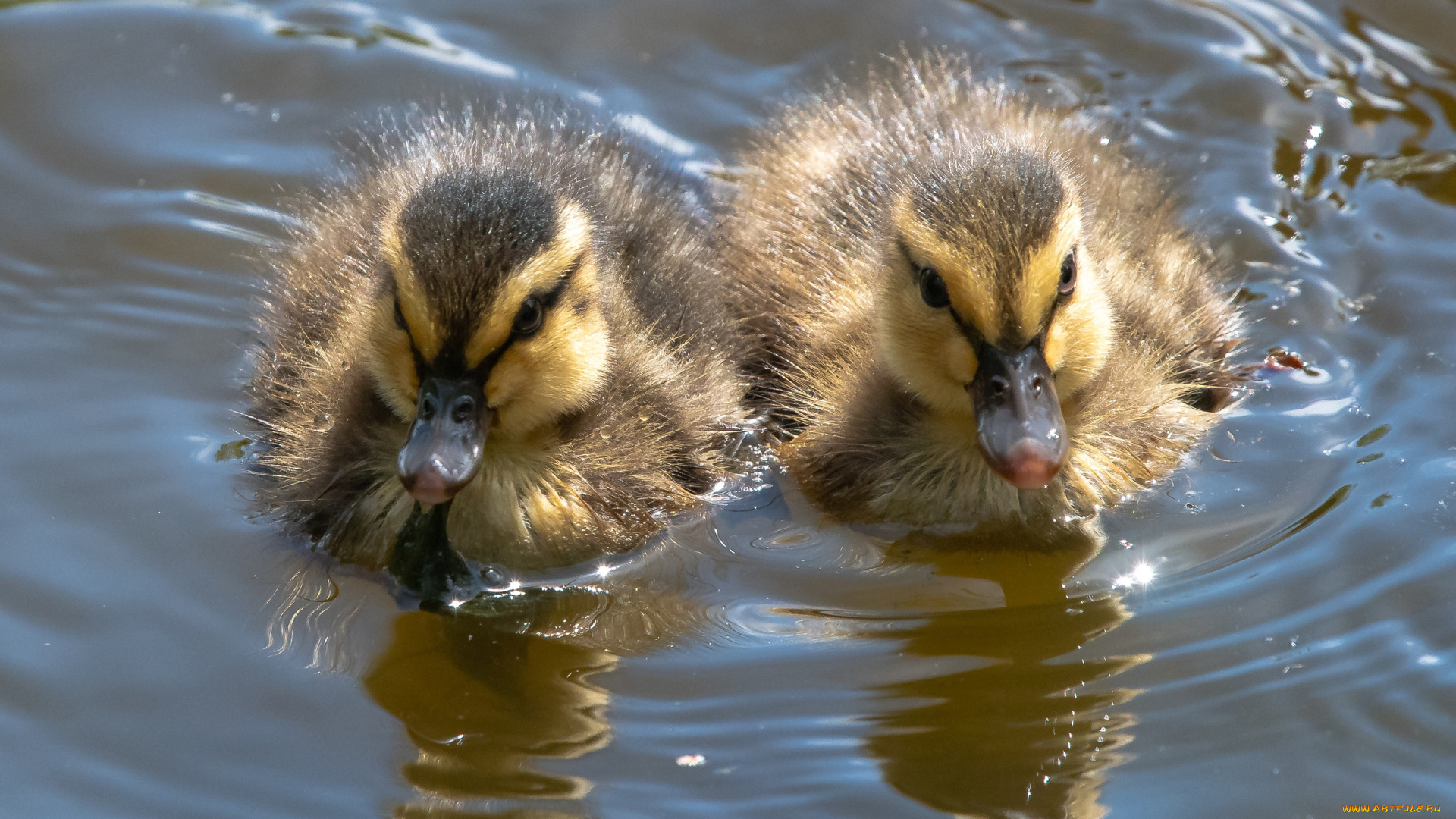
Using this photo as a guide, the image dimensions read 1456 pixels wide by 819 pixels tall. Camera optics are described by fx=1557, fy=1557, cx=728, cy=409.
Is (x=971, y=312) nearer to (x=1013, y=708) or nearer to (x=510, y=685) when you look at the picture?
(x=1013, y=708)

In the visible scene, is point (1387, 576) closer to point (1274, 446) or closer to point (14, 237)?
point (1274, 446)

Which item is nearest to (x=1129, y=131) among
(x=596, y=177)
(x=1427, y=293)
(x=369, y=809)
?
(x=1427, y=293)

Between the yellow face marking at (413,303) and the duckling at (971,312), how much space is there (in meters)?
1.22

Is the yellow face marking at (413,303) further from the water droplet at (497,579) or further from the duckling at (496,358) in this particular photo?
the water droplet at (497,579)

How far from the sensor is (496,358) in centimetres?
383

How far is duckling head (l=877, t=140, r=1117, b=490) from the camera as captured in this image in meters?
3.81

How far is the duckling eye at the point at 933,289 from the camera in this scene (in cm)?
397

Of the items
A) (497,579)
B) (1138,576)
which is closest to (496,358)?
(497,579)

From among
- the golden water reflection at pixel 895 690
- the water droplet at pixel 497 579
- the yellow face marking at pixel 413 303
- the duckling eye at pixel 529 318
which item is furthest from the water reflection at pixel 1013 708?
the yellow face marking at pixel 413 303

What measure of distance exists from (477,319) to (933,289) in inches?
46.0

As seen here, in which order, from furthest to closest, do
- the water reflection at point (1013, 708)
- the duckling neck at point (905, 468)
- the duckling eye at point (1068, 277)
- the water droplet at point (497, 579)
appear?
1. the duckling neck at point (905, 468)
2. the water droplet at point (497, 579)
3. the duckling eye at point (1068, 277)
4. the water reflection at point (1013, 708)

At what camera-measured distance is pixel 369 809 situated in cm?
332

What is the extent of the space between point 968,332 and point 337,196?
213 centimetres

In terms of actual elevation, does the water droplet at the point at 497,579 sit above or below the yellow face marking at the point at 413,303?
below
